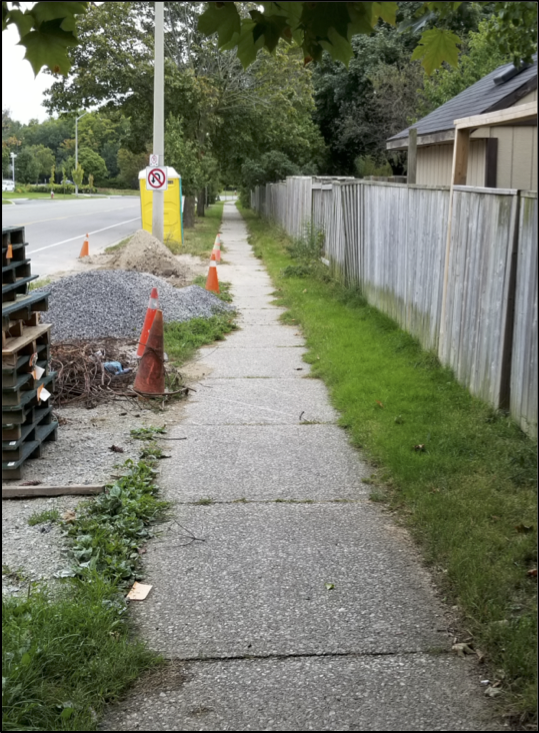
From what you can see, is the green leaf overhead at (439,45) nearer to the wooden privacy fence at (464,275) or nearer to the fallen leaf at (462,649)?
the wooden privacy fence at (464,275)

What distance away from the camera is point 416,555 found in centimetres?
456

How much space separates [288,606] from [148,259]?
48.7ft

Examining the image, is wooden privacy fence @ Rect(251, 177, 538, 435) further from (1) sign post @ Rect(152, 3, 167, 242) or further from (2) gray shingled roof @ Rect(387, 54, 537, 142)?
(1) sign post @ Rect(152, 3, 167, 242)

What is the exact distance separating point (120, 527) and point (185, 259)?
57.3ft

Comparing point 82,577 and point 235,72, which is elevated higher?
point 235,72

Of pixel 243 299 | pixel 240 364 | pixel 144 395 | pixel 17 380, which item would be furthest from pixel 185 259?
pixel 17 380

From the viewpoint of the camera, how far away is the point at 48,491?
17.6 feet

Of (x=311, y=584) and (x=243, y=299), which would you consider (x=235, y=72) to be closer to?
(x=243, y=299)

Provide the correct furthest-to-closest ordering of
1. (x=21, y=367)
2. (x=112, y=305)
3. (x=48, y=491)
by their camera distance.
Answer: (x=112, y=305), (x=21, y=367), (x=48, y=491)

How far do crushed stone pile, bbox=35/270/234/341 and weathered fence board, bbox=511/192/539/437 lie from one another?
5690mm

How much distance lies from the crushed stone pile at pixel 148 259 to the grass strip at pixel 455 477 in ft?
27.1

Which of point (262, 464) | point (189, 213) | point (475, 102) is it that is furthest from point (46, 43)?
point (189, 213)

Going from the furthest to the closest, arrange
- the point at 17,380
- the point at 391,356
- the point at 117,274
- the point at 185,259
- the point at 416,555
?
the point at 185,259
the point at 117,274
the point at 391,356
the point at 17,380
the point at 416,555

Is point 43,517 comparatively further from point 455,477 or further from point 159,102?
point 159,102
